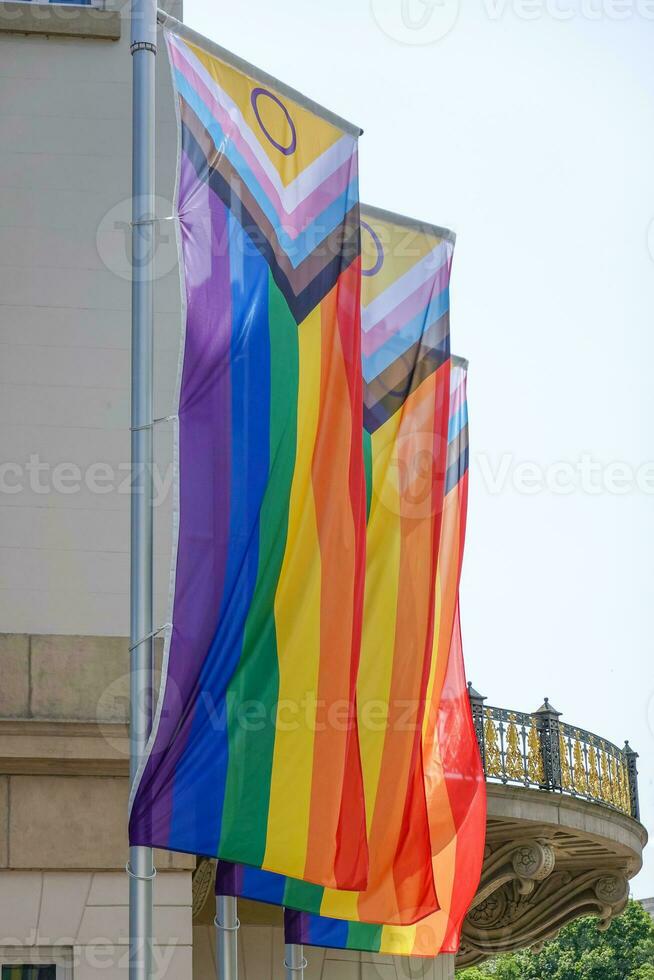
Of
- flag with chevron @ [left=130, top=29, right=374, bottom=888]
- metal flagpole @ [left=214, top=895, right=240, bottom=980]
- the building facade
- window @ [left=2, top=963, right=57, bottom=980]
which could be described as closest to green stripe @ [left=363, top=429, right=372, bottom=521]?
flag with chevron @ [left=130, top=29, right=374, bottom=888]

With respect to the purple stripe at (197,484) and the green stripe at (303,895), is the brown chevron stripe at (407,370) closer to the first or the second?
the purple stripe at (197,484)

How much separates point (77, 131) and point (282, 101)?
9.81 ft

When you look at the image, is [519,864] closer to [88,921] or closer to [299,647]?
[88,921]

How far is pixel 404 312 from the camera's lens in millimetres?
13211

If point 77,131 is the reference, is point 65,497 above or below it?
below

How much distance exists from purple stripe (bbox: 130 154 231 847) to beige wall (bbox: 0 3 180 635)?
9.10 feet

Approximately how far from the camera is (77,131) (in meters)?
13.4

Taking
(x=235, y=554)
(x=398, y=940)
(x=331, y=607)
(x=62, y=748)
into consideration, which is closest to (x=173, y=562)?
(x=235, y=554)

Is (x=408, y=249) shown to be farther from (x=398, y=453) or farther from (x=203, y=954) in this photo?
(x=203, y=954)

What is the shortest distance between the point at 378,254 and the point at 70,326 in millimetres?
2640

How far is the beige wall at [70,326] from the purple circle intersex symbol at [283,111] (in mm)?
2511

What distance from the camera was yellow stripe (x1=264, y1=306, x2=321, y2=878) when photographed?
9625 mm

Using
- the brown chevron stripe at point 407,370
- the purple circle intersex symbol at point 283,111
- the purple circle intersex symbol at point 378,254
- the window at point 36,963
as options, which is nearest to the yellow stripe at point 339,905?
the window at point 36,963

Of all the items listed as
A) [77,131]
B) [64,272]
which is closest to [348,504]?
[64,272]
